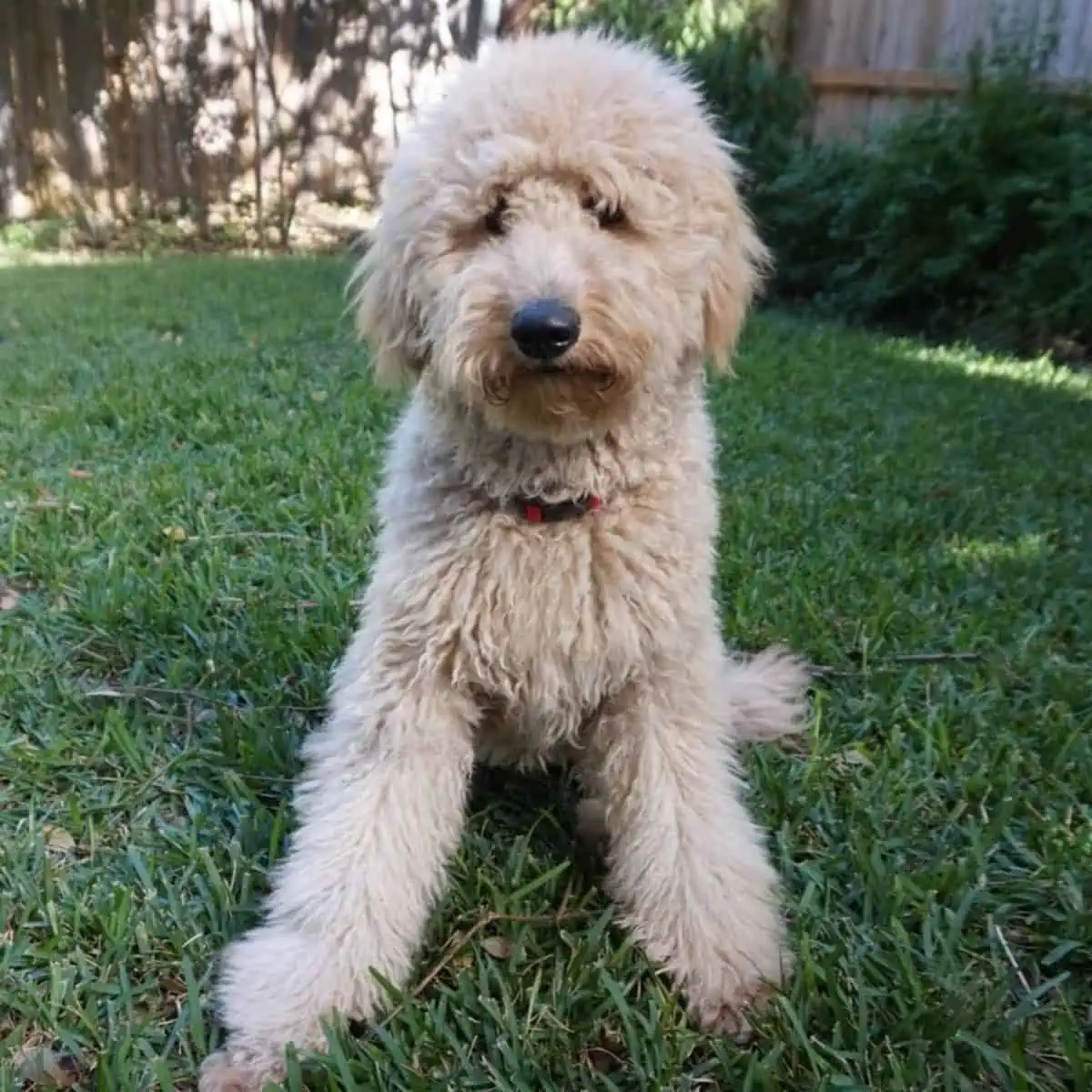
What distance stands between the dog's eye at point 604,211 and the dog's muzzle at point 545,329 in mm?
258

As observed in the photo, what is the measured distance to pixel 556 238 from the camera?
1975 mm

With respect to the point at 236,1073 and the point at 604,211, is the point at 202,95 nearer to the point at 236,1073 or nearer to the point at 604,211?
the point at 604,211

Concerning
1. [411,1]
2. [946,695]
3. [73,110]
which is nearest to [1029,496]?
[946,695]

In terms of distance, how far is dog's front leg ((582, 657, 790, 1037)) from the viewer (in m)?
2.05

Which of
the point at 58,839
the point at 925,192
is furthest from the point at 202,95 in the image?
the point at 58,839

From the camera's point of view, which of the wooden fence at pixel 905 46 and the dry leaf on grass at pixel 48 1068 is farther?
the wooden fence at pixel 905 46

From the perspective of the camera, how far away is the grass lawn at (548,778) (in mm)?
1867

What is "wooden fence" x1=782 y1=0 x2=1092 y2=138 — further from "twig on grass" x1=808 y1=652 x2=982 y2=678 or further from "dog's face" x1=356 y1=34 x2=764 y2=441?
"dog's face" x1=356 y1=34 x2=764 y2=441

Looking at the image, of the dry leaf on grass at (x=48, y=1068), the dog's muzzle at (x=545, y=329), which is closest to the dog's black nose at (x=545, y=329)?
the dog's muzzle at (x=545, y=329)

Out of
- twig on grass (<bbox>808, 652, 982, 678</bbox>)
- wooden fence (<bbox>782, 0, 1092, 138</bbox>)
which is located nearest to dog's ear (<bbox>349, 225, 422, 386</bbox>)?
twig on grass (<bbox>808, 652, 982, 678</bbox>)

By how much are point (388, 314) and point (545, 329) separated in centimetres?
45

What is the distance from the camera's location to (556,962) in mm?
2045

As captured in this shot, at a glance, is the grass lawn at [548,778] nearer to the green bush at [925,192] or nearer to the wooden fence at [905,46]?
the green bush at [925,192]

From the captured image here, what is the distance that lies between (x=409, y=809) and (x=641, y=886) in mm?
466
